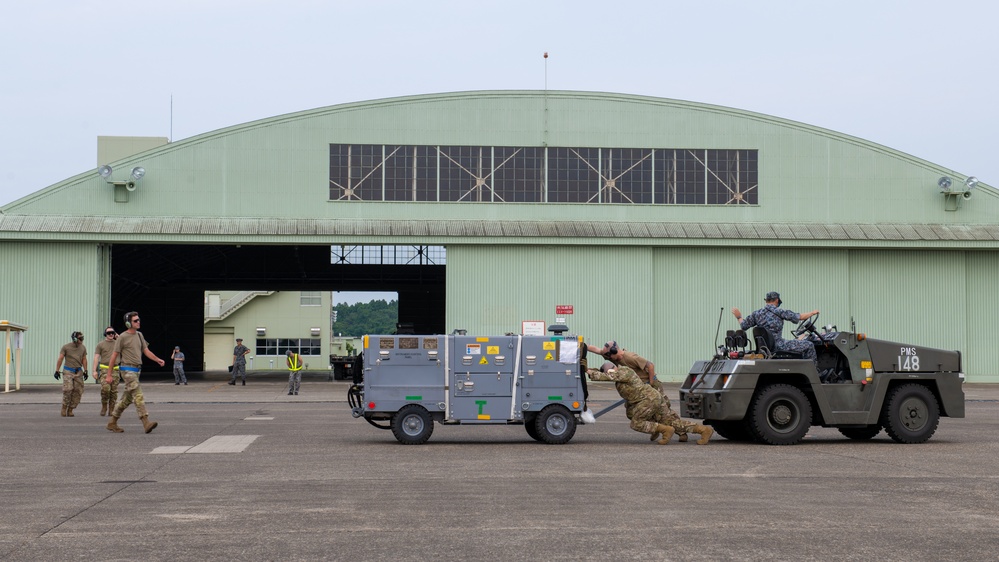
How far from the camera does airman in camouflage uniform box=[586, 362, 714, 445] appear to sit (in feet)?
54.1

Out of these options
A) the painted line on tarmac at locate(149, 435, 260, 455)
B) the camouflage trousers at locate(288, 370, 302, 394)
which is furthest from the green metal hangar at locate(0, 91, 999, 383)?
the painted line on tarmac at locate(149, 435, 260, 455)

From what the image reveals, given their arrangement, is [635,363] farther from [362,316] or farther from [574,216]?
[362,316]

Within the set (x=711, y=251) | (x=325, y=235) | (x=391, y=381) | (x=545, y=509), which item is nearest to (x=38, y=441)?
(x=391, y=381)

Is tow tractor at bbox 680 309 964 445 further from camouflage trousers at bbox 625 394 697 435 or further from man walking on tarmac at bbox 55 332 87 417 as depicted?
man walking on tarmac at bbox 55 332 87 417

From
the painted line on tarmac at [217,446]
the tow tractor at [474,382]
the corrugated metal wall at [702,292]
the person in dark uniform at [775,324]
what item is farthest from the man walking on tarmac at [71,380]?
the corrugated metal wall at [702,292]

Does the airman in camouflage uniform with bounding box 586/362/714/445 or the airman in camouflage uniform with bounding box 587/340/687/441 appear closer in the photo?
the airman in camouflage uniform with bounding box 586/362/714/445

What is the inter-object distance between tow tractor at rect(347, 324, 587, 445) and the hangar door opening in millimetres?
34819

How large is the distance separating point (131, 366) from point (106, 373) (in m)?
3.45

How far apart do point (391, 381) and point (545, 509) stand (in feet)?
24.1

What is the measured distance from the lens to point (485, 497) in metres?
10.5

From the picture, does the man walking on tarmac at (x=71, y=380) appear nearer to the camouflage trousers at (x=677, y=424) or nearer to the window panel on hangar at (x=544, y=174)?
the camouflage trousers at (x=677, y=424)

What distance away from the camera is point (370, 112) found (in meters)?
39.0

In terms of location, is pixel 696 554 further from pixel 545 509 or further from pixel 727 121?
pixel 727 121

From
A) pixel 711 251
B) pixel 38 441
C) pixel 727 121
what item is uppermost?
pixel 727 121
